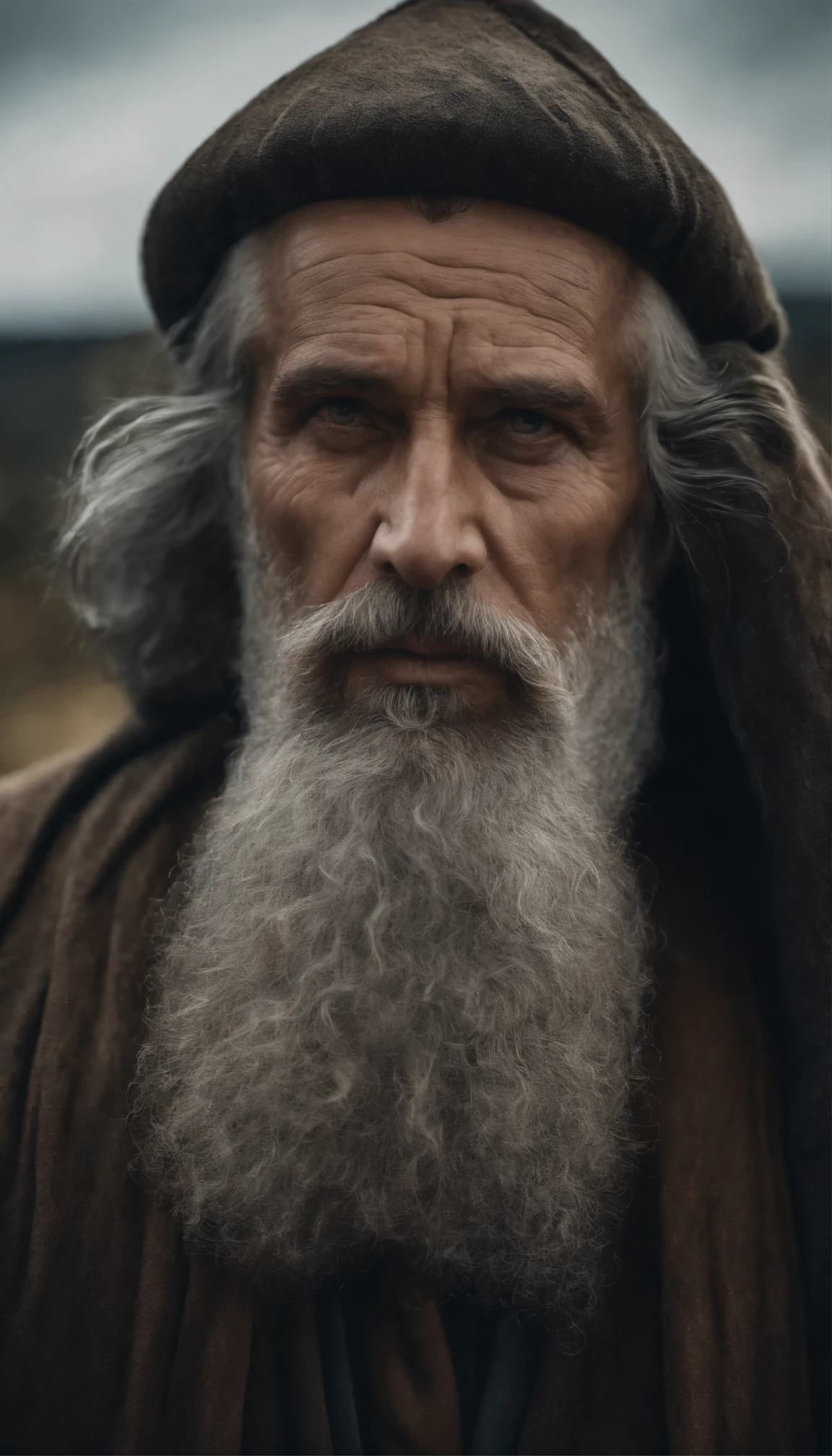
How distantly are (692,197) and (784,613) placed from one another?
791 mm

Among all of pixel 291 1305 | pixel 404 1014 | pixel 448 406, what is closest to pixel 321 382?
pixel 448 406

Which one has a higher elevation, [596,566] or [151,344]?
[151,344]

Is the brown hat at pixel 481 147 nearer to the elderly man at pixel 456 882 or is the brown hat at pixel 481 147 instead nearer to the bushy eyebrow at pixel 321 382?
the elderly man at pixel 456 882

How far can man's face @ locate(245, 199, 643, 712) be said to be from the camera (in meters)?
1.76

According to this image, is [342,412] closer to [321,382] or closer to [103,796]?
[321,382]

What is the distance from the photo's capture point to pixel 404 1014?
167 cm

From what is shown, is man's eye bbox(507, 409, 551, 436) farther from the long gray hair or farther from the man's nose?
the long gray hair

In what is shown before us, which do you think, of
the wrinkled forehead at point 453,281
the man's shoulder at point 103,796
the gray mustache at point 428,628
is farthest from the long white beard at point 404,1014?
the wrinkled forehead at point 453,281

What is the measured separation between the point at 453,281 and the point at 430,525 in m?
0.47

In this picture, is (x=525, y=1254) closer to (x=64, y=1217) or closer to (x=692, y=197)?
(x=64, y=1217)

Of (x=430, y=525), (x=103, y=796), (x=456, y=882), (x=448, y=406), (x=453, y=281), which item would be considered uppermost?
(x=453, y=281)

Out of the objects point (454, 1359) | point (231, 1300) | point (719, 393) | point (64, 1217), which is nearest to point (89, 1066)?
point (64, 1217)

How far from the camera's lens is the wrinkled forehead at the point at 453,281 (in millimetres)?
1792

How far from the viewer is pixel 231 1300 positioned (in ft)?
5.19
